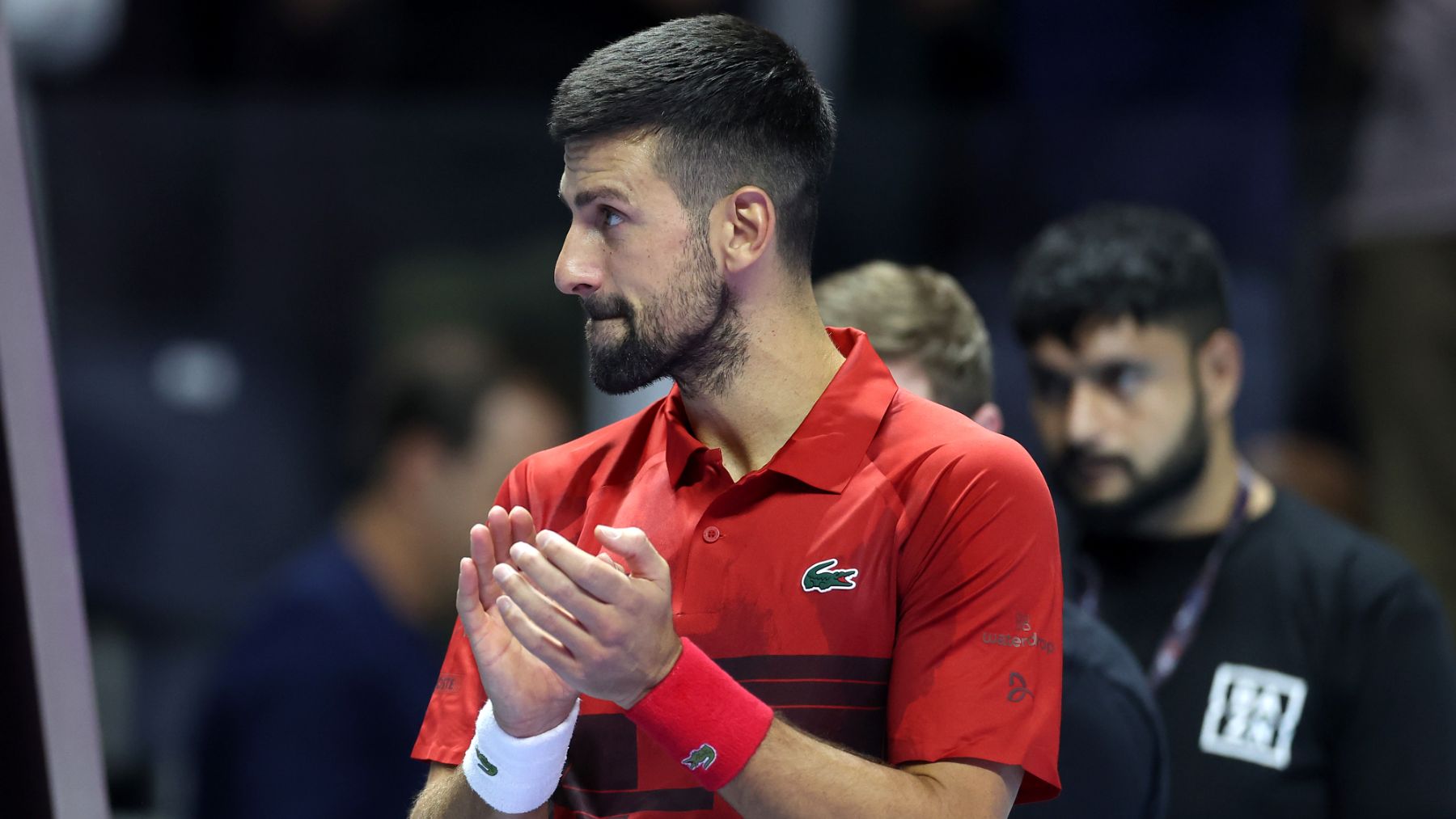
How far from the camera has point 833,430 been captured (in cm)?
184

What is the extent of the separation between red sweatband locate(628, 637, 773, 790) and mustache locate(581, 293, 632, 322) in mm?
358

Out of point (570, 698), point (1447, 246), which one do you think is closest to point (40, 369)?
point (570, 698)

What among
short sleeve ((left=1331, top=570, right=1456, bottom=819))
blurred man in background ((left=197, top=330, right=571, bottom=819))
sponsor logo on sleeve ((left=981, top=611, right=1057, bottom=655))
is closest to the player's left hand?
sponsor logo on sleeve ((left=981, top=611, right=1057, bottom=655))

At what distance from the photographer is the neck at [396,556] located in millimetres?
4355

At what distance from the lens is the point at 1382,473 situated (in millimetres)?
5371

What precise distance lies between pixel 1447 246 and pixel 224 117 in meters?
3.87

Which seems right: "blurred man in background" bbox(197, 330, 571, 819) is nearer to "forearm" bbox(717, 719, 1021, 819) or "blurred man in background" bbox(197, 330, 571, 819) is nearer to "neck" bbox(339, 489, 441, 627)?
"neck" bbox(339, 489, 441, 627)

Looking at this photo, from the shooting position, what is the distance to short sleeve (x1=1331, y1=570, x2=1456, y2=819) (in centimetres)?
Result: 282

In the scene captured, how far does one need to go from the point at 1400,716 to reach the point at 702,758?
1.71m

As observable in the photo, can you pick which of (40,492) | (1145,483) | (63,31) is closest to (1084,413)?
(1145,483)

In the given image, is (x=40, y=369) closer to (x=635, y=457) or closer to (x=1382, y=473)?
(x=635, y=457)

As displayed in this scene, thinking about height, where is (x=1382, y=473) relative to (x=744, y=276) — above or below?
below

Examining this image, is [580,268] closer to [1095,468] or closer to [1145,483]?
[1095,468]

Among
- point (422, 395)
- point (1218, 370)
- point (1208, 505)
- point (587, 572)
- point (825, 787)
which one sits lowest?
Answer: point (422, 395)
